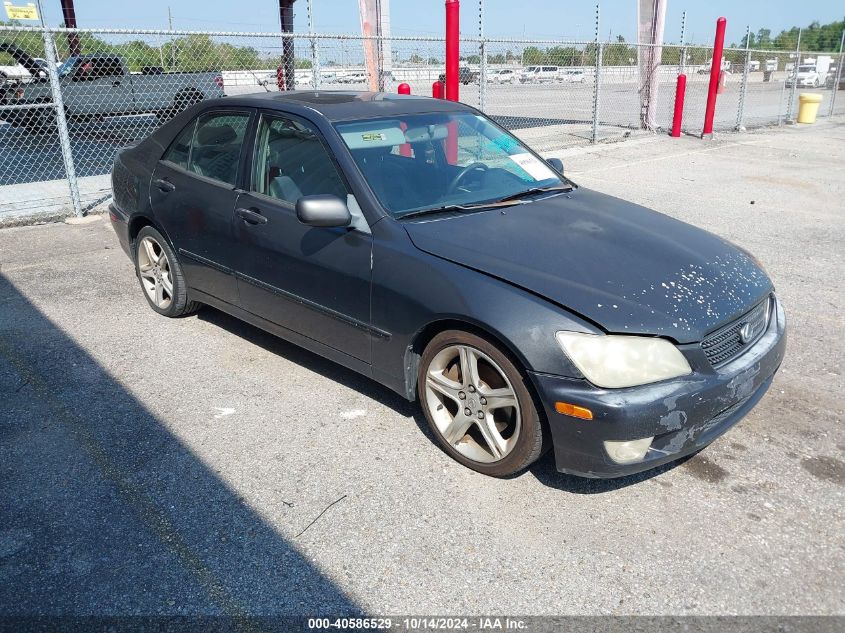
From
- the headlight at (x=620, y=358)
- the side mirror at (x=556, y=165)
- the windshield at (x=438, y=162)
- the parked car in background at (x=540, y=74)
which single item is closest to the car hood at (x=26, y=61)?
the parked car in background at (x=540, y=74)

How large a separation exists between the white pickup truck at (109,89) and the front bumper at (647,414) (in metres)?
12.3

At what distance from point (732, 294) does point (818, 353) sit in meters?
1.82

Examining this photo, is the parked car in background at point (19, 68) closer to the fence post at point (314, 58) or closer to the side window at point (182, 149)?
the fence post at point (314, 58)

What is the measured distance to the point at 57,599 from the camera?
2.55m

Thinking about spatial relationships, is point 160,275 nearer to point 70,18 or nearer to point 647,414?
point 647,414

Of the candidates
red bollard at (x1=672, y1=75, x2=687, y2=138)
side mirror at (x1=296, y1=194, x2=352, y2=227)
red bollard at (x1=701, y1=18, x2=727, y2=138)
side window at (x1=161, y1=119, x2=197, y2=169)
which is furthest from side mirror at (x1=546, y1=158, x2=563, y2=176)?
red bollard at (x1=701, y1=18, x2=727, y2=138)

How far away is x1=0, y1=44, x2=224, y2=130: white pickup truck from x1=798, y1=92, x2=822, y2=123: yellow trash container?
15078 mm

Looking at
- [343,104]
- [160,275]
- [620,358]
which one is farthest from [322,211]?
[160,275]

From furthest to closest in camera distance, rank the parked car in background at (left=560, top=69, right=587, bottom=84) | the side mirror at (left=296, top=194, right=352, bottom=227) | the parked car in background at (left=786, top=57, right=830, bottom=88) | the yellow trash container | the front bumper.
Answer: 1. the parked car in background at (left=786, top=57, right=830, bottom=88)
2. the yellow trash container
3. the parked car in background at (left=560, top=69, right=587, bottom=84)
4. the side mirror at (left=296, top=194, right=352, bottom=227)
5. the front bumper

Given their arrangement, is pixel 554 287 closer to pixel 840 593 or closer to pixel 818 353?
pixel 840 593

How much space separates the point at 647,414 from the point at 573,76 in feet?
54.5

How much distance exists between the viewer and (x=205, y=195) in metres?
4.41

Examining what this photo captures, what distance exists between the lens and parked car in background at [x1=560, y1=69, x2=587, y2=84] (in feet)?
57.2

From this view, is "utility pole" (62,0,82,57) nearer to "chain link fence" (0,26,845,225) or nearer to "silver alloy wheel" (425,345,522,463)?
"chain link fence" (0,26,845,225)
